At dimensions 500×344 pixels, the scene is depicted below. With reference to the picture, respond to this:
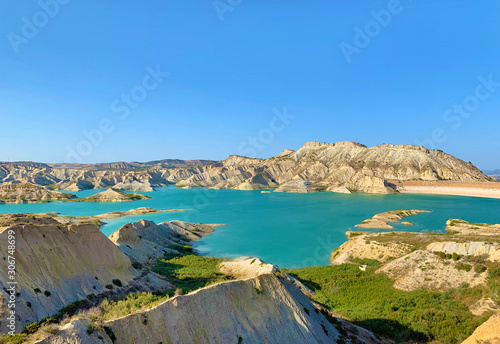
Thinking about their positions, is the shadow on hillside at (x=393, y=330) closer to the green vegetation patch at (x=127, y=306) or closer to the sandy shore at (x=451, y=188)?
the green vegetation patch at (x=127, y=306)

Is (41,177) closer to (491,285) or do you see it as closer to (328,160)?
(328,160)

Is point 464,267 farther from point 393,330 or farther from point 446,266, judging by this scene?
point 393,330

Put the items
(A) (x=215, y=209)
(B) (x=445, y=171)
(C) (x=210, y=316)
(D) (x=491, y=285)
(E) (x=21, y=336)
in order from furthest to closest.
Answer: (B) (x=445, y=171) < (A) (x=215, y=209) < (D) (x=491, y=285) < (C) (x=210, y=316) < (E) (x=21, y=336)

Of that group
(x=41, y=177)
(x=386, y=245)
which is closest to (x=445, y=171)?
(x=386, y=245)

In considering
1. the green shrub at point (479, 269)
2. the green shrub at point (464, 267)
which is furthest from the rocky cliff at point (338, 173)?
the green shrub at point (479, 269)

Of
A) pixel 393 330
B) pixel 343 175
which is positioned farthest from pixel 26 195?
pixel 343 175

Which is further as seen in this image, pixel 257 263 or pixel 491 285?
pixel 257 263
